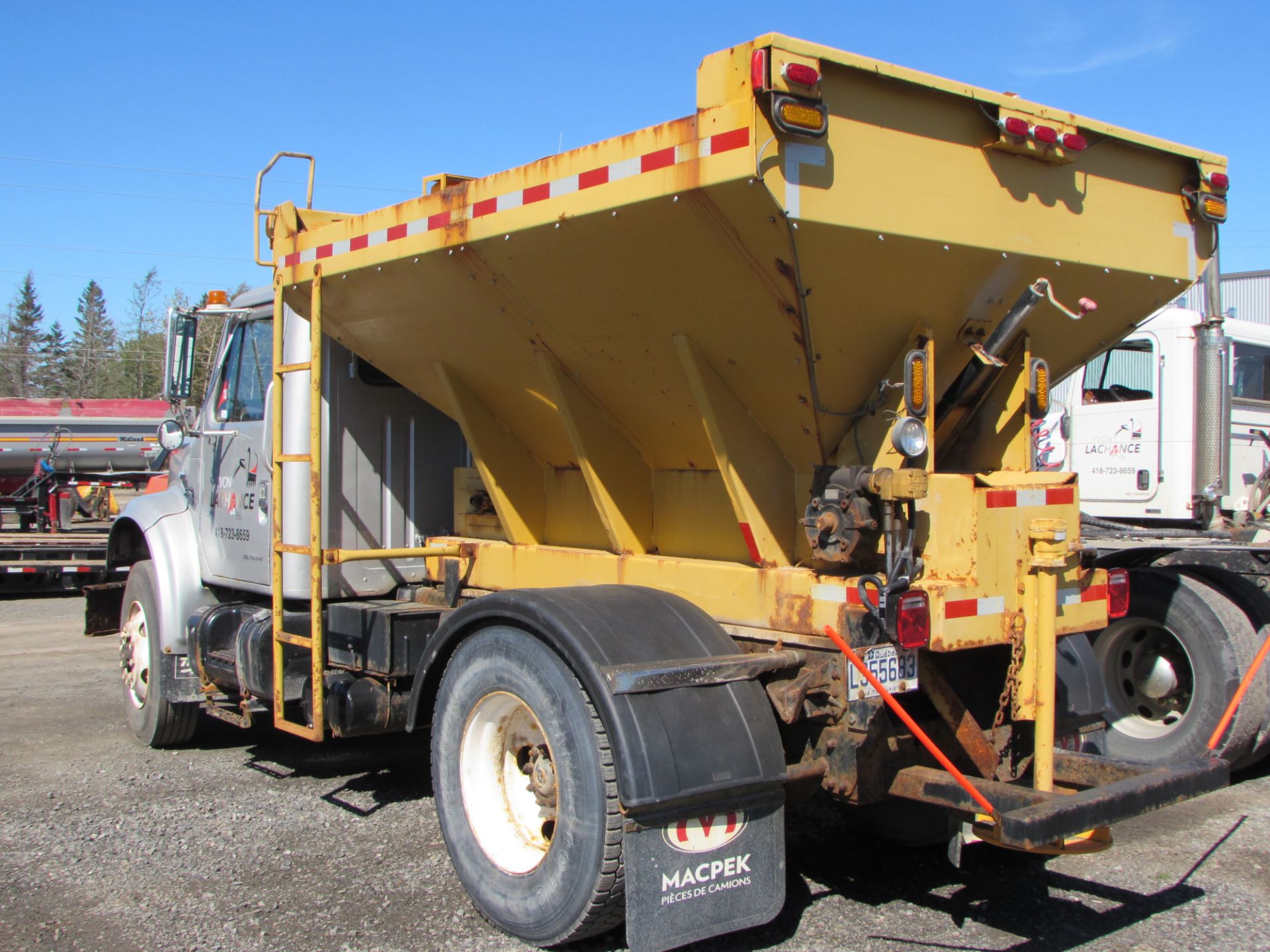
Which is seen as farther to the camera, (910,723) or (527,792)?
(527,792)

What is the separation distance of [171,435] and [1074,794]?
512 cm

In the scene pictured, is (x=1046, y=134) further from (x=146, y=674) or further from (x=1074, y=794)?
(x=146, y=674)

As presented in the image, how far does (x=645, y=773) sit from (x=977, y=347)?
1883mm

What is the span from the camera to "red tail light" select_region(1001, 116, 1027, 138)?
11.7ft

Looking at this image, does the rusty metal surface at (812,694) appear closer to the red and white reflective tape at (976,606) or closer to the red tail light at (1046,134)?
the red and white reflective tape at (976,606)

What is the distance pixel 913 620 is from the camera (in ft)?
11.2

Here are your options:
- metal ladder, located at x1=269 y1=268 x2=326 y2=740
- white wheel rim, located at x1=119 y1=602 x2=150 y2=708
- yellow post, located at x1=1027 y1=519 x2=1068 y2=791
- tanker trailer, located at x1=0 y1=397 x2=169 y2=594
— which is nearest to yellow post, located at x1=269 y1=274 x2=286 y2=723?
metal ladder, located at x1=269 y1=268 x2=326 y2=740

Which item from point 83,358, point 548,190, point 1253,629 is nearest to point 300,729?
point 548,190

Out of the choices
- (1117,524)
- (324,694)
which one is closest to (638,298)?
(324,694)

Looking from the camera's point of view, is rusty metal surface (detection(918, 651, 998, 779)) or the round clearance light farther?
rusty metal surface (detection(918, 651, 998, 779))

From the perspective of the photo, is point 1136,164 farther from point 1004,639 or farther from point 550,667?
point 550,667

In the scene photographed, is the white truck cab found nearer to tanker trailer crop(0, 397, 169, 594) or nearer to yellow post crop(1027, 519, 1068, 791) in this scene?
yellow post crop(1027, 519, 1068, 791)

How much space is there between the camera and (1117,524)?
284 inches

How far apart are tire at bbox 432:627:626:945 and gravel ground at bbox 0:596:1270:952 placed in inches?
9.2
